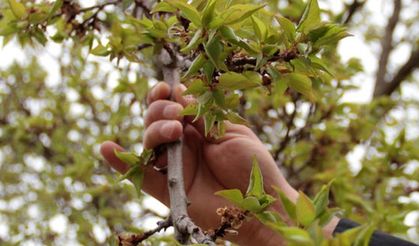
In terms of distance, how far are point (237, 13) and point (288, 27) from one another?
11cm

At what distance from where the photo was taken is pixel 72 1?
1.69 meters

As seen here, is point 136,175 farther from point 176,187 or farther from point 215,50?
point 215,50

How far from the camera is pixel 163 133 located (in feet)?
5.03

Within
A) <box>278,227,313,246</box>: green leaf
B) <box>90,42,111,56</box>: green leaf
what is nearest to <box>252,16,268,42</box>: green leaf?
<box>278,227,313,246</box>: green leaf

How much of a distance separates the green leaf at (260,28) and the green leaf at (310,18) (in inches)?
2.3

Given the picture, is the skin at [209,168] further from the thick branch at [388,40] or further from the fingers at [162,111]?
the thick branch at [388,40]

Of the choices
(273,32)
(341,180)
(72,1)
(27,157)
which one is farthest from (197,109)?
(27,157)

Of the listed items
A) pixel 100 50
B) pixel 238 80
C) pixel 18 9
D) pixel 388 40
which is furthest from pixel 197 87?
pixel 388 40

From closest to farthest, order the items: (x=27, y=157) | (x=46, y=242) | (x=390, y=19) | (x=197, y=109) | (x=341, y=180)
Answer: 1. (x=197, y=109)
2. (x=341, y=180)
3. (x=46, y=242)
4. (x=27, y=157)
5. (x=390, y=19)

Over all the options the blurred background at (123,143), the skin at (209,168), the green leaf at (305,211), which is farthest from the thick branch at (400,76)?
the green leaf at (305,211)

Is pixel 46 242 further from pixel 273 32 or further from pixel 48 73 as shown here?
pixel 273 32

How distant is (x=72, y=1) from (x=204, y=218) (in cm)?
72

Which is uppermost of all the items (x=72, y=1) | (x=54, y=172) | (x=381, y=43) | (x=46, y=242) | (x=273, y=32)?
Result: (x=273, y=32)

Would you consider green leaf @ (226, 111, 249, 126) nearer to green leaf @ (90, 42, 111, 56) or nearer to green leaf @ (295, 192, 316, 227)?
green leaf @ (295, 192, 316, 227)
